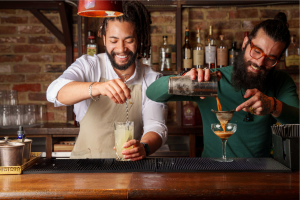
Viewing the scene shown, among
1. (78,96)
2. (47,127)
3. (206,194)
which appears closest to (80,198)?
(206,194)

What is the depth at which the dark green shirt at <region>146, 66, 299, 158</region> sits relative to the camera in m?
1.69

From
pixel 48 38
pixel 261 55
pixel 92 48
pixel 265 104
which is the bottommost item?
pixel 265 104

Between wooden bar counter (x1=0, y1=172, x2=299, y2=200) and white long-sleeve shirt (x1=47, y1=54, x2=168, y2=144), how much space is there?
59 centimetres

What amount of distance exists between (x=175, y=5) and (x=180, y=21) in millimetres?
175

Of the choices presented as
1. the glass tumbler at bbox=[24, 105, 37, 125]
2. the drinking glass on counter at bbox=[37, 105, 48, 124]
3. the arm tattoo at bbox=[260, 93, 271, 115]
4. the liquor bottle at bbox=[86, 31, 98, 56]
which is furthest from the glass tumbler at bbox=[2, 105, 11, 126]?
the arm tattoo at bbox=[260, 93, 271, 115]

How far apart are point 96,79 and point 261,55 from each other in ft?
3.29

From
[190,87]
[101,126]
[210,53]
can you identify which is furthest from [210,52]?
[190,87]

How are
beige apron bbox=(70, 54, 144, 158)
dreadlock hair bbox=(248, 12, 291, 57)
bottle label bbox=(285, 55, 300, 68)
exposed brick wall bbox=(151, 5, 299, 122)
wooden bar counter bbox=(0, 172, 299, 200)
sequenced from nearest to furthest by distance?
1. wooden bar counter bbox=(0, 172, 299, 200)
2. dreadlock hair bbox=(248, 12, 291, 57)
3. beige apron bbox=(70, 54, 144, 158)
4. bottle label bbox=(285, 55, 300, 68)
5. exposed brick wall bbox=(151, 5, 299, 122)

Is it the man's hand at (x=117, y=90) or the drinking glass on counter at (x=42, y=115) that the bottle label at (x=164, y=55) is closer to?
the drinking glass on counter at (x=42, y=115)

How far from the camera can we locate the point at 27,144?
53.2 inches

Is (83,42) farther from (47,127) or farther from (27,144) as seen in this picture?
(27,144)

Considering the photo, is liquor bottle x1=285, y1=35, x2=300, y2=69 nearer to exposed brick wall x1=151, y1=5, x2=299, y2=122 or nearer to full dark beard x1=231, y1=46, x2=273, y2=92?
exposed brick wall x1=151, y1=5, x2=299, y2=122

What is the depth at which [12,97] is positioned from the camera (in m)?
2.87

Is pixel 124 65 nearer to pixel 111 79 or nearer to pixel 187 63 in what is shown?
pixel 111 79
